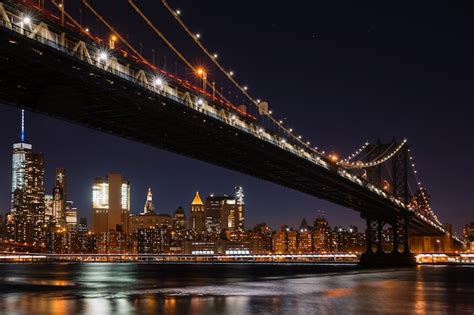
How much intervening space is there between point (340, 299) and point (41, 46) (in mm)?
16958

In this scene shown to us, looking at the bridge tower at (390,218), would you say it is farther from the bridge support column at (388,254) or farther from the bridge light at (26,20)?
the bridge light at (26,20)

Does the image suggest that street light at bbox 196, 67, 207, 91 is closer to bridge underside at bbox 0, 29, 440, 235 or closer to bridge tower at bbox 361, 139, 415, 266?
bridge underside at bbox 0, 29, 440, 235

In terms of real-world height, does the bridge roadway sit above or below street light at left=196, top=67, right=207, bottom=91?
below

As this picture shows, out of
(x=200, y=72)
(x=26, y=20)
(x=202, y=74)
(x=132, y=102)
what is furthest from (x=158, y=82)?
(x=202, y=74)

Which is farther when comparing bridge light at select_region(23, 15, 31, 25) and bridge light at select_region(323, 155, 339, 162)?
bridge light at select_region(323, 155, 339, 162)

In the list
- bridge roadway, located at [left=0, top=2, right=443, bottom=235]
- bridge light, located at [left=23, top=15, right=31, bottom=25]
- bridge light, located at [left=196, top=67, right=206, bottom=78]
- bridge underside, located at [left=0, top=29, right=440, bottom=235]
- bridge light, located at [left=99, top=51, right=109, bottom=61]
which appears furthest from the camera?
bridge light, located at [left=196, top=67, right=206, bottom=78]

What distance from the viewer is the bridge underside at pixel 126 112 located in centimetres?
3362

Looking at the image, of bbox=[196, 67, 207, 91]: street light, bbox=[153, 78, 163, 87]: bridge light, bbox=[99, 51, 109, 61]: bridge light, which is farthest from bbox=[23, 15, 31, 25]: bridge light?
bbox=[196, 67, 207, 91]: street light

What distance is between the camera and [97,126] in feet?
148

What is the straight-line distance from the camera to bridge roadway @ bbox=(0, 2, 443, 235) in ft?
110

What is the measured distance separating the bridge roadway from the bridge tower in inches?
939

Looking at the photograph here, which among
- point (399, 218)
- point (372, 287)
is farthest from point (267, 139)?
point (399, 218)

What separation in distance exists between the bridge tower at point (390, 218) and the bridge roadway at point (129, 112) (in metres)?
23.8

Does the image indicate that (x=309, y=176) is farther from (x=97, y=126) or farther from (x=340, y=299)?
(x=340, y=299)
